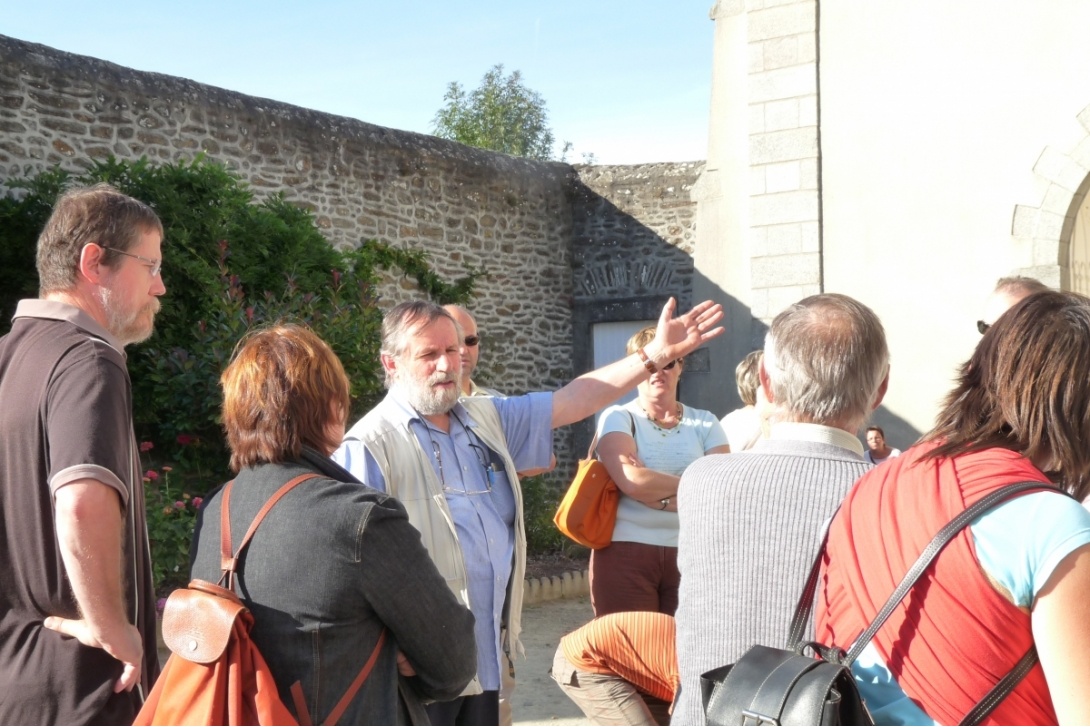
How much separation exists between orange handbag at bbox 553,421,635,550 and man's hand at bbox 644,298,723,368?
2.83ft

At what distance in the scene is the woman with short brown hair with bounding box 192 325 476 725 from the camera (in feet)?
6.01

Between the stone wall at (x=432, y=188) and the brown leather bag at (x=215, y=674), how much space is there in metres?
6.26

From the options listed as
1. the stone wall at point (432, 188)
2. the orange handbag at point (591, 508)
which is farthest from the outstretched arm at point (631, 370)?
the stone wall at point (432, 188)

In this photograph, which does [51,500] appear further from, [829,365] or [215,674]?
[829,365]

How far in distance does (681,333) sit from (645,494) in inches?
35.2

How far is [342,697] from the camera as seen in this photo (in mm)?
1849

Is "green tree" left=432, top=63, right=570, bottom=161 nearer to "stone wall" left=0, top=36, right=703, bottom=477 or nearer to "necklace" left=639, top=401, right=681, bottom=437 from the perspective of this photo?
"stone wall" left=0, top=36, right=703, bottom=477

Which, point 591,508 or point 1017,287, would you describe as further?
point 591,508

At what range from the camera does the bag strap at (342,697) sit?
182cm

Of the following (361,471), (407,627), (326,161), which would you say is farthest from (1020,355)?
(326,161)

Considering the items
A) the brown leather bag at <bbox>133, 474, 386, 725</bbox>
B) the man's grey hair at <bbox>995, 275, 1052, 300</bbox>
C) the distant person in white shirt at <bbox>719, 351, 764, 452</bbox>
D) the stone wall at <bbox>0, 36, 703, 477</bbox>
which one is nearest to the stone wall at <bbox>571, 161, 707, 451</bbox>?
the stone wall at <bbox>0, 36, 703, 477</bbox>

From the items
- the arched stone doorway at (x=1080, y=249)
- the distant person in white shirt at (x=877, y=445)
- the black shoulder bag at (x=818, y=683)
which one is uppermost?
the arched stone doorway at (x=1080, y=249)

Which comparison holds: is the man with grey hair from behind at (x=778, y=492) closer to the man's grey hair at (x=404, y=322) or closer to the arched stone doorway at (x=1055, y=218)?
the man's grey hair at (x=404, y=322)

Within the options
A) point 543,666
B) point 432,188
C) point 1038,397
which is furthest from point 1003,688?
point 432,188
